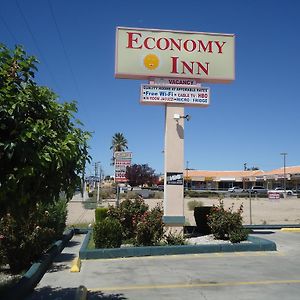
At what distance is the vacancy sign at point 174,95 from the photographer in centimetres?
1691

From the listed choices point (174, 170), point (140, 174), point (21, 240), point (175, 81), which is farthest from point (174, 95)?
point (140, 174)

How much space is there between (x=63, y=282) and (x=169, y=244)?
5.21m

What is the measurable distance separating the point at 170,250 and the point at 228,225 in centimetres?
259

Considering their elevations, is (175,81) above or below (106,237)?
above

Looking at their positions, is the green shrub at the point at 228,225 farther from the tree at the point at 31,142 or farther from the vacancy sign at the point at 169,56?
the tree at the point at 31,142

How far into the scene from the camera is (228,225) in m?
15.1

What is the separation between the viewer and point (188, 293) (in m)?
8.58

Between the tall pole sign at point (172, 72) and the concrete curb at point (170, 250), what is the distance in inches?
117

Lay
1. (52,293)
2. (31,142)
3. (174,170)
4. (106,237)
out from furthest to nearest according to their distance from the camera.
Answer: (174,170) → (106,237) → (52,293) → (31,142)

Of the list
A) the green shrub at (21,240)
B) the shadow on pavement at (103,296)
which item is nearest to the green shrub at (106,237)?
the green shrub at (21,240)

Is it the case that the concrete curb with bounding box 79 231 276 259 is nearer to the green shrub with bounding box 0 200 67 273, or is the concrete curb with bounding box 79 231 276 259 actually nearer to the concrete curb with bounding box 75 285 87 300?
the green shrub with bounding box 0 200 67 273

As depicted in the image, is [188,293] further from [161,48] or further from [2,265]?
[161,48]

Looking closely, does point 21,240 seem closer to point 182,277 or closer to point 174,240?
point 182,277

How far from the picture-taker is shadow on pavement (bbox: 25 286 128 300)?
328 inches
